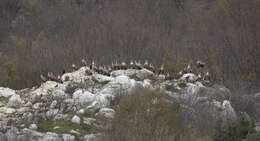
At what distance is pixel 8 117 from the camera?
1684 centimetres

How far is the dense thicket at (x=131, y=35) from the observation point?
1308 inches

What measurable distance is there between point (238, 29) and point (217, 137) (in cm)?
2607

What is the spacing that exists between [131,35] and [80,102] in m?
22.9

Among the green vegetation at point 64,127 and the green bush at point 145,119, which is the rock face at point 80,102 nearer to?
the green vegetation at point 64,127

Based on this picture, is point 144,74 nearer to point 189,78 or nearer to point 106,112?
point 189,78

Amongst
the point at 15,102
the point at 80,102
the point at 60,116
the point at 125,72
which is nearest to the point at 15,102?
the point at 15,102

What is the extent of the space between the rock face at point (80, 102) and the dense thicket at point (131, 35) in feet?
17.6

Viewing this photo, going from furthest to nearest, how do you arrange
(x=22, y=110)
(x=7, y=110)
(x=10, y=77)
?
1. (x=10, y=77)
2. (x=7, y=110)
3. (x=22, y=110)

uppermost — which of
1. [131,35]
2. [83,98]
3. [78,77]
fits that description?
[131,35]

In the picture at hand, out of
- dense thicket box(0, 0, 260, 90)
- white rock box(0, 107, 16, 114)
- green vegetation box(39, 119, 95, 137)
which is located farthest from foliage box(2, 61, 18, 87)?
green vegetation box(39, 119, 95, 137)

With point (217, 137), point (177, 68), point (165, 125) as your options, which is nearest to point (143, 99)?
point (165, 125)

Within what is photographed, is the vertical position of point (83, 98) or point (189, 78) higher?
point (189, 78)

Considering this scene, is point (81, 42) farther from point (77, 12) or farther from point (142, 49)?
point (77, 12)

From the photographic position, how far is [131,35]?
4006 cm
